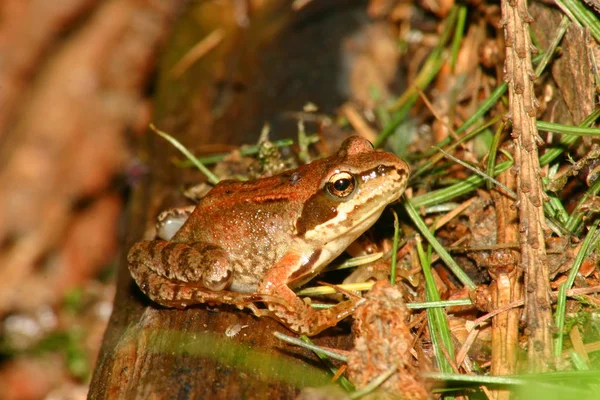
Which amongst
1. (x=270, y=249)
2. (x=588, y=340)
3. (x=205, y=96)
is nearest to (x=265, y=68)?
(x=205, y=96)

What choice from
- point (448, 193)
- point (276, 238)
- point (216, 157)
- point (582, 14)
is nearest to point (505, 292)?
point (448, 193)

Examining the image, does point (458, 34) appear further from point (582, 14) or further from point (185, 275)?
point (185, 275)

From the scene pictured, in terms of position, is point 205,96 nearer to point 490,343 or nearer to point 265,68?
point 265,68

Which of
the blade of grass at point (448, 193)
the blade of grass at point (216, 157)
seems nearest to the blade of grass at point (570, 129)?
the blade of grass at point (448, 193)

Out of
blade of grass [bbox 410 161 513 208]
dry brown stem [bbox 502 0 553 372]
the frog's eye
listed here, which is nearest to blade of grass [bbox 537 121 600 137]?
dry brown stem [bbox 502 0 553 372]

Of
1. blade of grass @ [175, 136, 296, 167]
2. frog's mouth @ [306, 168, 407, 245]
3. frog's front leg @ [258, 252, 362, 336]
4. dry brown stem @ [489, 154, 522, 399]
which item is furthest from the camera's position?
blade of grass @ [175, 136, 296, 167]

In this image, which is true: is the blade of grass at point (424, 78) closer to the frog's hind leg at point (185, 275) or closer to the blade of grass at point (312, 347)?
the frog's hind leg at point (185, 275)

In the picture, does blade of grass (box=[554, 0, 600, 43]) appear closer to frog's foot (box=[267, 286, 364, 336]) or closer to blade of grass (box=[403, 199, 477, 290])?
blade of grass (box=[403, 199, 477, 290])
